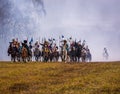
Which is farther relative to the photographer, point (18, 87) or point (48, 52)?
point (48, 52)

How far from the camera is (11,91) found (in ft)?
71.3

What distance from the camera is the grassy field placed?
21.0m

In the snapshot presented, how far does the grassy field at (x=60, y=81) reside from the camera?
69.1ft

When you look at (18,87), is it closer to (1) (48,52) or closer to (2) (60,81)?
(2) (60,81)

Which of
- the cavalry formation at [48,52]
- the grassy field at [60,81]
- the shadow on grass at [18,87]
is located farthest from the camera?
the cavalry formation at [48,52]

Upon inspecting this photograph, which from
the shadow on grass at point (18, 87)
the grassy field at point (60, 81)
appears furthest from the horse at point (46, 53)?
the shadow on grass at point (18, 87)

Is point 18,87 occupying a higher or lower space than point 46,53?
lower

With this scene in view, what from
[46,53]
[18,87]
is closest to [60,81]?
[18,87]

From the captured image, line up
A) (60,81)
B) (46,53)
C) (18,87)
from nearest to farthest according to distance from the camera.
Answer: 1. (18,87)
2. (60,81)
3. (46,53)

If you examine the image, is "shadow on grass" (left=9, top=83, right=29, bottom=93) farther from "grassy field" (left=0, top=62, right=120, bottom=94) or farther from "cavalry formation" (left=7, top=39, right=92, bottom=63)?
"cavalry formation" (left=7, top=39, right=92, bottom=63)

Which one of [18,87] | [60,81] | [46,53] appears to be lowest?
[18,87]

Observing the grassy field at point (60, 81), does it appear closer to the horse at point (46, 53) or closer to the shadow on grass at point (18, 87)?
the shadow on grass at point (18, 87)

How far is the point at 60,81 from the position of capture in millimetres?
23953

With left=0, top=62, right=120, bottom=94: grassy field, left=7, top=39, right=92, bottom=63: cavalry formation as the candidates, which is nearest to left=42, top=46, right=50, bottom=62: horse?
left=7, top=39, right=92, bottom=63: cavalry formation
